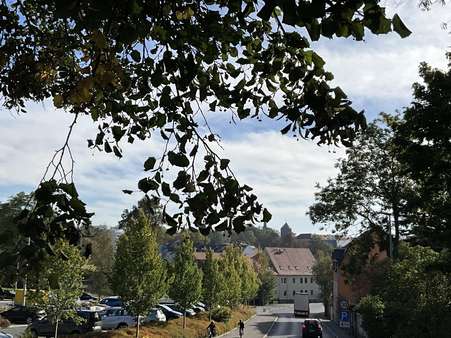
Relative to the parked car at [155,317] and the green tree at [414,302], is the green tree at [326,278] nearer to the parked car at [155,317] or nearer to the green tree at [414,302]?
the green tree at [414,302]

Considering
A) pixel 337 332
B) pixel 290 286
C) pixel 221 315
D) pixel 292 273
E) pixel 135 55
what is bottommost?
pixel 337 332

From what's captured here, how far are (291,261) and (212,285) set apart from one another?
7740 cm

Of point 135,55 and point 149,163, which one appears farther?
point 135,55

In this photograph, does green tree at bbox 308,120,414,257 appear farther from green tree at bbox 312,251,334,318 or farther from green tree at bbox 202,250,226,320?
green tree at bbox 312,251,334,318

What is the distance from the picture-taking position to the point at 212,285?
47062mm

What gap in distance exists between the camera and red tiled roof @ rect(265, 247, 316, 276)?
11794 cm

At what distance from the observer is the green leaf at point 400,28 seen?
10.5 ft

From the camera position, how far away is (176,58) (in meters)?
4.09

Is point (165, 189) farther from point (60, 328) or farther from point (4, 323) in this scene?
point (4, 323)

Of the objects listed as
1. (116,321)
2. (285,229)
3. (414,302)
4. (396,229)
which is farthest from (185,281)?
(285,229)

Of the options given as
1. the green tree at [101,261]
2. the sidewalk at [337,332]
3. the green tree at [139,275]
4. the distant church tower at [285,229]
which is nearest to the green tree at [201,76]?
the green tree at [139,275]

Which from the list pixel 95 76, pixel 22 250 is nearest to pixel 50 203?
pixel 22 250

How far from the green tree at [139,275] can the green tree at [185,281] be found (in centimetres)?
720

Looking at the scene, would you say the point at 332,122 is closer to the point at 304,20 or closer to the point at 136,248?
the point at 304,20
